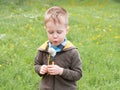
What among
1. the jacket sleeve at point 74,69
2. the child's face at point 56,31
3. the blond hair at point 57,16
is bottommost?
the jacket sleeve at point 74,69

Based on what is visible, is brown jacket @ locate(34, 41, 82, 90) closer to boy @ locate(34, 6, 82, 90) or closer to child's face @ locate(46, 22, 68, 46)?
boy @ locate(34, 6, 82, 90)

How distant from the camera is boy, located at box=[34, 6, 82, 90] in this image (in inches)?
140

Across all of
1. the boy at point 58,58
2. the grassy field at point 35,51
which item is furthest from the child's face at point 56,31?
the grassy field at point 35,51

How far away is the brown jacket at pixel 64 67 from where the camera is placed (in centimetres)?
368

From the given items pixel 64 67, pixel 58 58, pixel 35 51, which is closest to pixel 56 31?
pixel 58 58

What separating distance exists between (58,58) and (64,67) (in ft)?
0.37

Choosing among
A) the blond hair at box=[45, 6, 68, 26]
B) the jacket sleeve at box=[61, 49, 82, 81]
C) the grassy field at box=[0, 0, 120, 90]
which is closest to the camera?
the blond hair at box=[45, 6, 68, 26]

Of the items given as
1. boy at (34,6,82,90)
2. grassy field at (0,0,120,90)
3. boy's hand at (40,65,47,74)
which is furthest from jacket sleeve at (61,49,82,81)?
grassy field at (0,0,120,90)

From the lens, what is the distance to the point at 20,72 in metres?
6.03

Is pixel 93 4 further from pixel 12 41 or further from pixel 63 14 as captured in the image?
pixel 63 14

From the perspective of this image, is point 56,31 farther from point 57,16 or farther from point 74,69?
point 74,69

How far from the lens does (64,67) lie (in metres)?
3.74

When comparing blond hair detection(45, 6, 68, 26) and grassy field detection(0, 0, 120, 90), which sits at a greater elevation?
blond hair detection(45, 6, 68, 26)

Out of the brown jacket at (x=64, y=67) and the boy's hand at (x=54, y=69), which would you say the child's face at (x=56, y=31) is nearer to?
the brown jacket at (x=64, y=67)
